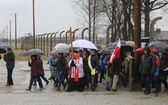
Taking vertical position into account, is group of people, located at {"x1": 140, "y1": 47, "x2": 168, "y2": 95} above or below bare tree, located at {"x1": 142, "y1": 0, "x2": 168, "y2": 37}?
below

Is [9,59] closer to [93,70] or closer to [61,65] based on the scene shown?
Answer: [61,65]

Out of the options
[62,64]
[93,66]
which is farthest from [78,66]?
[62,64]

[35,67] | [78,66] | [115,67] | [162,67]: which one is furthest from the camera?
[35,67]

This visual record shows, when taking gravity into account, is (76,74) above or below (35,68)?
below

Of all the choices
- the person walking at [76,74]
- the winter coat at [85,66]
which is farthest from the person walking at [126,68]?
the person walking at [76,74]

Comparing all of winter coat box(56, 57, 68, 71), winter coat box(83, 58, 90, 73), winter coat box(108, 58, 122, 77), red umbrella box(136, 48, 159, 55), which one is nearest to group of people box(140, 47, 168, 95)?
red umbrella box(136, 48, 159, 55)

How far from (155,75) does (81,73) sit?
9.94 feet

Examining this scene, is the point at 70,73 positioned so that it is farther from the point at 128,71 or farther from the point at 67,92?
the point at 128,71

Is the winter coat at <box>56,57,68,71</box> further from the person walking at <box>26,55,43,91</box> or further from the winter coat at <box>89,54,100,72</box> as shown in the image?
the winter coat at <box>89,54,100,72</box>

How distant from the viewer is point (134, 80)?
1370cm

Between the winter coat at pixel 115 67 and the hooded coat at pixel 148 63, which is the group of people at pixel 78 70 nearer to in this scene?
the winter coat at pixel 115 67

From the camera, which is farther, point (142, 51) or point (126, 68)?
point (126, 68)

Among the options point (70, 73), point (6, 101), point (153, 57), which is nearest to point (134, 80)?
point (153, 57)

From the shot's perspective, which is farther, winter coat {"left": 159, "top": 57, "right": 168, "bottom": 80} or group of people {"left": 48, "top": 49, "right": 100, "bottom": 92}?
group of people {"left": 48, "top": 49, "right": 100, "bottom": 92}
